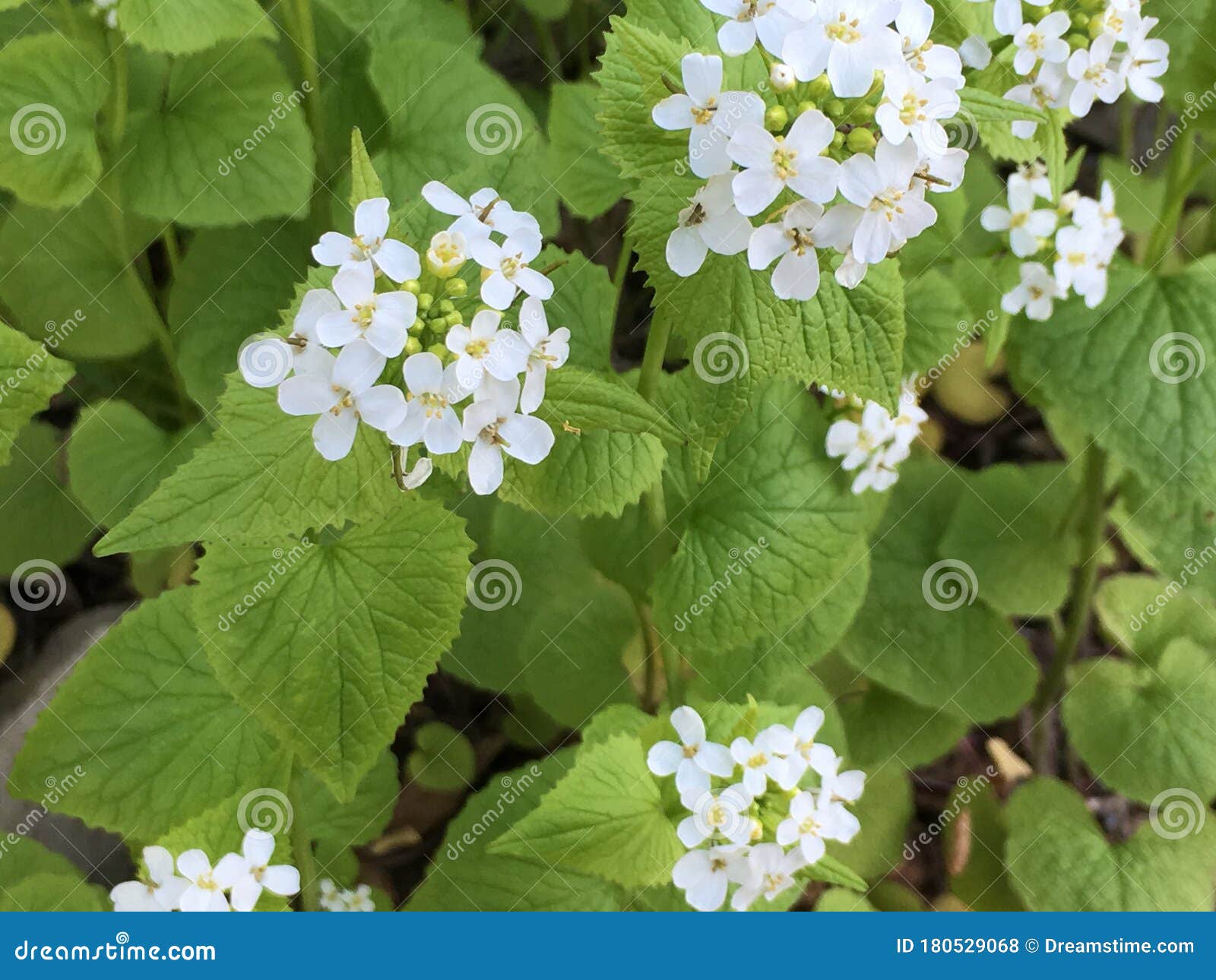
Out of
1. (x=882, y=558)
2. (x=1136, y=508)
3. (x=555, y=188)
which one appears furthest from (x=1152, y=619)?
(x=555, y=188)

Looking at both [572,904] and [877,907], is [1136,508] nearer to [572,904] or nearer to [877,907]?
[877,907]

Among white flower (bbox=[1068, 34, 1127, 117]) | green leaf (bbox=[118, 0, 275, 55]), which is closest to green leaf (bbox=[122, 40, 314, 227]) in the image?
green leaf (bbox=[118, 0, 275, 55])

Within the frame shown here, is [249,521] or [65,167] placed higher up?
[65,167]

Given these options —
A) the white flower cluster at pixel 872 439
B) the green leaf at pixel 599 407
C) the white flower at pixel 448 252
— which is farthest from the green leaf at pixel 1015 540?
the white flower at pixel 448 252

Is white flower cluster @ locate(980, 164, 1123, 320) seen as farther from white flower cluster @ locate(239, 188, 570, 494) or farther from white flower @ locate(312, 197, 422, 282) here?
white flower @ locate(312, 197, 422, 282)

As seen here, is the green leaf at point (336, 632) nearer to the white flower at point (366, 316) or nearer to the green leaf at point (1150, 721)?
the white flower at point (366, 316)

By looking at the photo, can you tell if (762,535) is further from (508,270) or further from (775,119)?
(775,119)
